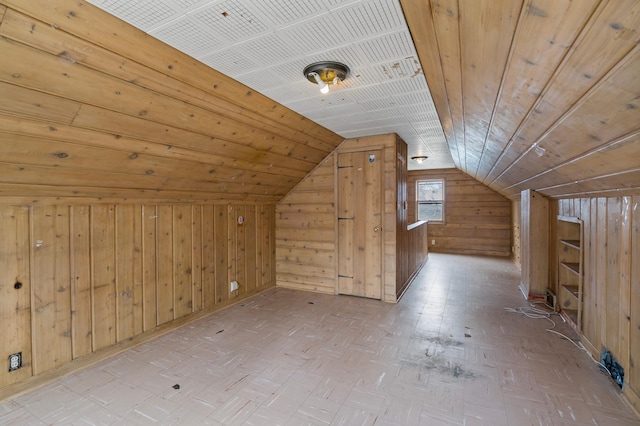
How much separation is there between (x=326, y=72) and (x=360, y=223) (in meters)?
2.32

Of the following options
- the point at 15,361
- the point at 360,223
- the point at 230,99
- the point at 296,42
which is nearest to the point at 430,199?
the point at 360,223

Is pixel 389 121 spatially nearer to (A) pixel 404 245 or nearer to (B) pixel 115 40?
(A) pixel 404 245

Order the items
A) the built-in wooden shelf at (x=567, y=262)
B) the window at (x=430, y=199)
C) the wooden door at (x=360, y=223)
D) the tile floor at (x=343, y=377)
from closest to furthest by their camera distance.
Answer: the tile floor at (x=343, y=377), the built-in wooden shelf at (x=567, y=262), the wooden door at (x=360, y=223), the window at (x=430, y=199)

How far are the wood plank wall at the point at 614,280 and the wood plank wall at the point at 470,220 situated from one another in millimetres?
4505

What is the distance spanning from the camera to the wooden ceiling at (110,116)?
1303mm

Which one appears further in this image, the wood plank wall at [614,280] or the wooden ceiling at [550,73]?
the wood plank wall at [614,280]

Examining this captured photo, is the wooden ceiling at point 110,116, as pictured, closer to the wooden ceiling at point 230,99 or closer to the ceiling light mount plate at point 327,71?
the wooden ceiling at point 230,99

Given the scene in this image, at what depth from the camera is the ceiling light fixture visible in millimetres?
1896

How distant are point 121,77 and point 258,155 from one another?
1547 millimetres

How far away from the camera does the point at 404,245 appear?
4.25 meters

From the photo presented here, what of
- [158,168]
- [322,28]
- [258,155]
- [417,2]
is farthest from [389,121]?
[158,168]

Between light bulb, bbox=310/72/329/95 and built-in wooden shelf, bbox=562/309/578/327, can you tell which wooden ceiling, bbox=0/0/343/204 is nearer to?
light bulb, bbox=310/72/329/95

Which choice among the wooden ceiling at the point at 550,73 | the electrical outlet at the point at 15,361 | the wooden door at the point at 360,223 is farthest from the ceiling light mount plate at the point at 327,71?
the electrical outlet at the point at 15,361

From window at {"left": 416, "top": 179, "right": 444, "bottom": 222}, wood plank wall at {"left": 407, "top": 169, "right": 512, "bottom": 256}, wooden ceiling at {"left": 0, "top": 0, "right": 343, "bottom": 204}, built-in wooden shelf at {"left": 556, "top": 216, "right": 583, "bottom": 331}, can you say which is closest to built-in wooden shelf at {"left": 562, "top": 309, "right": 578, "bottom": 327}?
built-in wooden shelf at {"left": 556, "top": 216, "right": 583, "bottom": 331}
